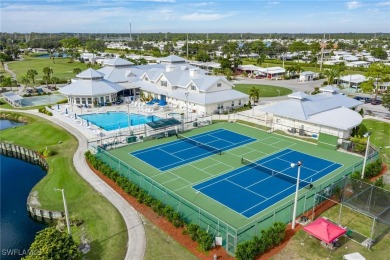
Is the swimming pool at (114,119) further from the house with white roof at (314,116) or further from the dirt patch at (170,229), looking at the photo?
the dirt patch at (170,229)

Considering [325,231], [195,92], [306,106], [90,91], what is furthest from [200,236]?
[90,91]

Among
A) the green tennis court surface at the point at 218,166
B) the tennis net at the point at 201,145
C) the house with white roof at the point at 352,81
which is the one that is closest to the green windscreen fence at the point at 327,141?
the green tennis court surface at the point at 218,166

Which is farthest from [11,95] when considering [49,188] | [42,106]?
[49,188]

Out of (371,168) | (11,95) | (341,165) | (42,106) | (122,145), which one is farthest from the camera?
(11,95)

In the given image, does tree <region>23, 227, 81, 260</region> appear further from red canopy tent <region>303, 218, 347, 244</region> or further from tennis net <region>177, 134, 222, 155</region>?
tennis net <region>177, 134, 222, 155</region>

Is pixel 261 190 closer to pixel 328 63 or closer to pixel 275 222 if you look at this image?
pixel 275 222

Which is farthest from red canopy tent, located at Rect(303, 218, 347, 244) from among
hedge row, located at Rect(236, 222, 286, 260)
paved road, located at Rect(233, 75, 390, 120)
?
paved road, located at Rect(233, 75, 390, 120)
